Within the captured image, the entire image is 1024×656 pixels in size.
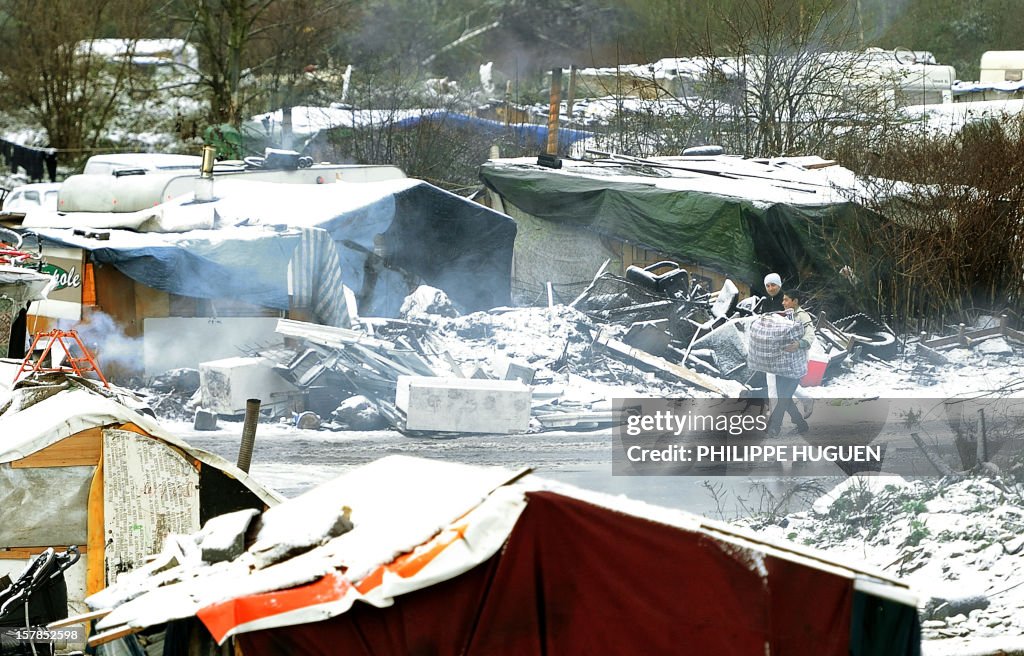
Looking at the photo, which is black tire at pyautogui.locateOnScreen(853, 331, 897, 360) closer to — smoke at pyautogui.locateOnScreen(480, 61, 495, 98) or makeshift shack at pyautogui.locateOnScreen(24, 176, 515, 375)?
makeshift shack at pyautogui.locateOnScreen(24, 176, 515, 375)

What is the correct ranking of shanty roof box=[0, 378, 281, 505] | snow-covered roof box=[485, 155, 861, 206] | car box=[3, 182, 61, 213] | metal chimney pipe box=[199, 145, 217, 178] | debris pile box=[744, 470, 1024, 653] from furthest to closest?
car box=[3, 182, 61, 213] → metal chimney pipe box=[199, 145, 217, 178] → snow-covered roof box=[485, 155, 861, 206] → debris pile box=[744, 470, 1024, 653] → shanty roof box=[0, 378, 281, 505]

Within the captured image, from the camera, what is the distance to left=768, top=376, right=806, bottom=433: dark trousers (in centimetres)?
1084

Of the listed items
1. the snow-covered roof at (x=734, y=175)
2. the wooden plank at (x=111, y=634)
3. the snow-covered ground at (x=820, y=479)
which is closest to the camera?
the wooden plank at (x=111, y=634)

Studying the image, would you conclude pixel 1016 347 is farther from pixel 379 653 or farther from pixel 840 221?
pixel 379 653

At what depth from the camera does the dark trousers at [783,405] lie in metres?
10.8

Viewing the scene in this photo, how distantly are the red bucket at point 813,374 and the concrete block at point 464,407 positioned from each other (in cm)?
322

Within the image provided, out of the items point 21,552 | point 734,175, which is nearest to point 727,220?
point 734,175

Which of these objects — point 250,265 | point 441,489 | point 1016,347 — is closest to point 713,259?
point 1016,347

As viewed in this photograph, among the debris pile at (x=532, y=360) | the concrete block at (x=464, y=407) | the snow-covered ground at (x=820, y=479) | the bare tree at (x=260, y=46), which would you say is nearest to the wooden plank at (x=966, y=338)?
the debris pile at (x=532, y=360)

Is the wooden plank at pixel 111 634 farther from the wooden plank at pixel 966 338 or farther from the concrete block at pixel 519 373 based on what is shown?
the wooden plank at pixel 966 338

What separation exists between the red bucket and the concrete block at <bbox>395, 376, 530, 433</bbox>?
322cm

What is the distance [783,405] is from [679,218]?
418 centimetres

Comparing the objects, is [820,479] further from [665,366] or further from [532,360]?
[532,360]

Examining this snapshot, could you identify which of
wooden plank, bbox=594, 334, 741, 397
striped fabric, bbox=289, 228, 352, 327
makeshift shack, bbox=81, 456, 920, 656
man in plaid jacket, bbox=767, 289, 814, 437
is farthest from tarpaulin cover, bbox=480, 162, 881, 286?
makeshift shack, bbox=81, 456, 920, 656
